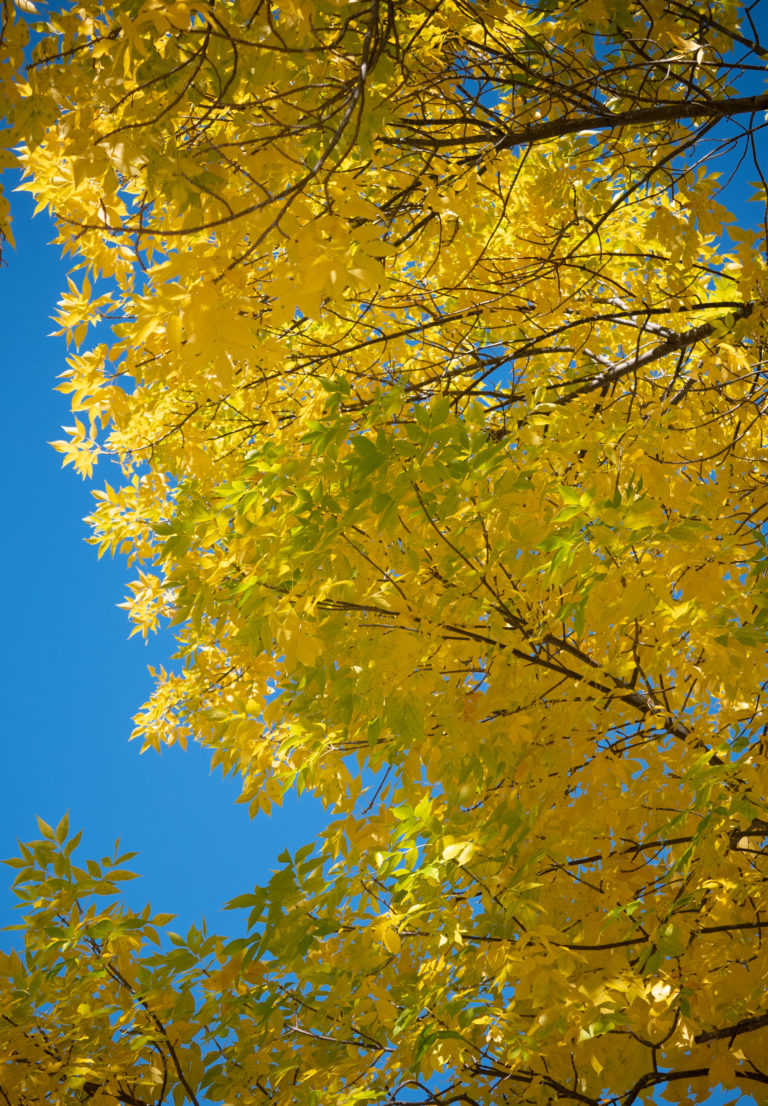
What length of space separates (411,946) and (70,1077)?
43.3 inches

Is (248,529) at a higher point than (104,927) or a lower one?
higher

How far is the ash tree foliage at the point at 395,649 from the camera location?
1.86 metres

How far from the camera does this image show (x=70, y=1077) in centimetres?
231

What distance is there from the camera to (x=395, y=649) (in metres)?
Answer: 2.05

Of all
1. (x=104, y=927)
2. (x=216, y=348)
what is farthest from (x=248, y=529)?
(x=104, y=927)

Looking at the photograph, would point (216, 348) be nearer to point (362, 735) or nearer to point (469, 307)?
point (362, 735)

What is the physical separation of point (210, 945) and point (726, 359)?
344cm

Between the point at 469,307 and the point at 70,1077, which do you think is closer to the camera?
the point at 70,1077

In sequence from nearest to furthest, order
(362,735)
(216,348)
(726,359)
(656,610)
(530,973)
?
(216,348), (530,973), (656,610), (362,735), (726,359)

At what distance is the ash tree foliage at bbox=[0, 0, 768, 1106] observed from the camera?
1858mm

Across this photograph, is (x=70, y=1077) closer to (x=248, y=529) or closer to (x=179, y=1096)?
(x=179, y=1096)

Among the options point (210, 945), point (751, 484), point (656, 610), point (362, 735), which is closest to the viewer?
point (656, 610)

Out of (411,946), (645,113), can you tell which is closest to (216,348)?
(645,113)

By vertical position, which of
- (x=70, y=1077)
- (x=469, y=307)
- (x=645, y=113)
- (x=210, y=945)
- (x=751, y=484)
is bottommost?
(x=70, y=1077)
